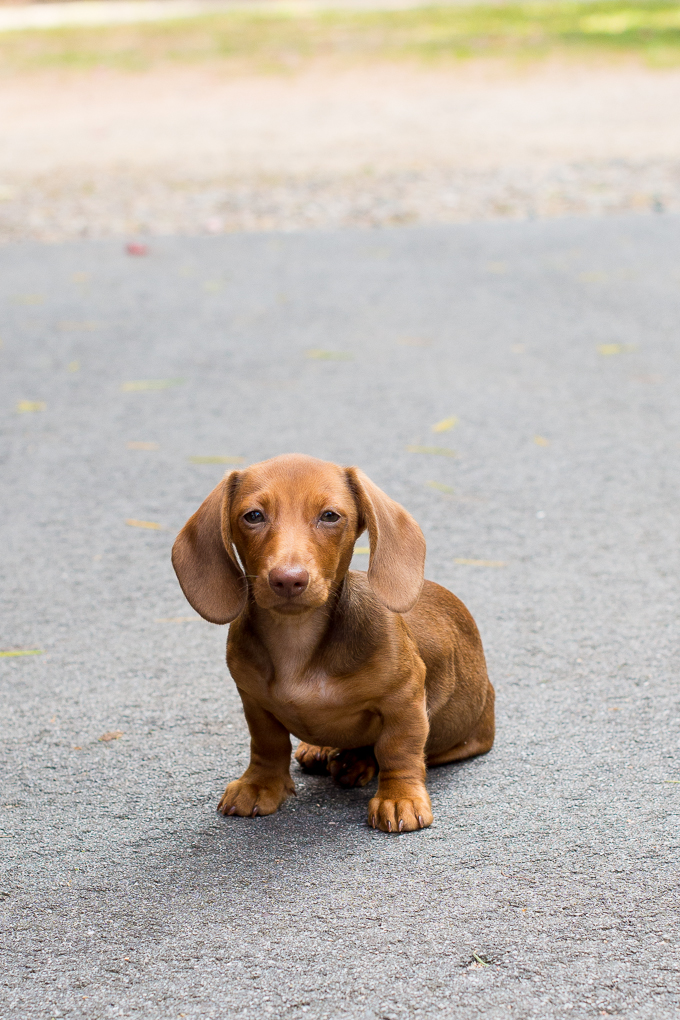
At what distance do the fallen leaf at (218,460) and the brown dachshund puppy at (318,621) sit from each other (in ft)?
7.31

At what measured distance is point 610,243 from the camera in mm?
8094

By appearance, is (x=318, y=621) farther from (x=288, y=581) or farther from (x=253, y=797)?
(x=253, y=797)

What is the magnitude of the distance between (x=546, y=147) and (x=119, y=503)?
8256mm

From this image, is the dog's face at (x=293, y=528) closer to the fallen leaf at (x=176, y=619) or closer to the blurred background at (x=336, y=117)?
the fallen leaf at (x=176, y=619)

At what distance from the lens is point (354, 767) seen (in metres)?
2.77

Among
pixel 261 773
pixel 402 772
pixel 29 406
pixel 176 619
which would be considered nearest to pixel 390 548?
pixel 402 772

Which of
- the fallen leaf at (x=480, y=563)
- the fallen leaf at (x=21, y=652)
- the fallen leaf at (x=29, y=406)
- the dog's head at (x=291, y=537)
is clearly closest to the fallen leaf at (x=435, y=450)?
the fallen leaf at (x=480, y=563)

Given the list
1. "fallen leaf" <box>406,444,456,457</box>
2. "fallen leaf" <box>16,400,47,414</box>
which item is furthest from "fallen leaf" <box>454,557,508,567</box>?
"fallen leaf" <box>16,400,47,414</box>

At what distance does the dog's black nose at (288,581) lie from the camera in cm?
221

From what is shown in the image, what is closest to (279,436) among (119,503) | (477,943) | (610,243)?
(119,503)

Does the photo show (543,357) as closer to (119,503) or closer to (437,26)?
(119,503)

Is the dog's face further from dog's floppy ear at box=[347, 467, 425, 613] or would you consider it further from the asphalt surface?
the asphalt surface

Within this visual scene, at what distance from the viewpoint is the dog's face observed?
226 centimetres

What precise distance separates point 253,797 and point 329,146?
10.3 metres
